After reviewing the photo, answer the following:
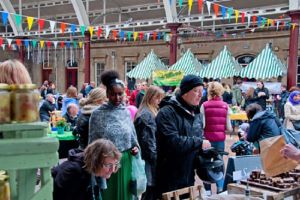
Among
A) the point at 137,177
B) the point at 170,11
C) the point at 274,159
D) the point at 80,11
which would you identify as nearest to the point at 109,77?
the point at 137,177

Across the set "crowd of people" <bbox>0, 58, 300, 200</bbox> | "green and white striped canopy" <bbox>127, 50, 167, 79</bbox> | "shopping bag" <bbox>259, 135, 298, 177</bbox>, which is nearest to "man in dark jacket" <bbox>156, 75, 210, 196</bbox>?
"crowd of people" <bbox>0, 58, 300, 200</bbox>

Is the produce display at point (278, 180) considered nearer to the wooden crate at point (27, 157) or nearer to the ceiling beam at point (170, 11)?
the wooden crate at point (27, 157)

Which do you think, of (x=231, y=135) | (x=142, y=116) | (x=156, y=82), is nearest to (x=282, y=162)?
(x=142, y=116)

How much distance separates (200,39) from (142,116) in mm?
14606

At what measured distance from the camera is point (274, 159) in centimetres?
291

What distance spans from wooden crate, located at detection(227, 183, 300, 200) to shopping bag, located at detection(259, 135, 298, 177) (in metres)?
0.17

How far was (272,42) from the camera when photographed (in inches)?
628

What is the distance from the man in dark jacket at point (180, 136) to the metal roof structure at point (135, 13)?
12.0 meters

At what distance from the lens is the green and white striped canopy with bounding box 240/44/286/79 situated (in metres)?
12.8

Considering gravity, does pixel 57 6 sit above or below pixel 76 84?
above

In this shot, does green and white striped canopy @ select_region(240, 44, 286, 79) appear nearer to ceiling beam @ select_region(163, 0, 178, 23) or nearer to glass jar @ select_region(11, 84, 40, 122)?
ceiling beam @ select_region(163, 0, 178, 23)

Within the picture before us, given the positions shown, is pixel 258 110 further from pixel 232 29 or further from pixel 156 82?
pixel 232 29

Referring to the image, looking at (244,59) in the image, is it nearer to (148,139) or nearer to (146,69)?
(146,69)

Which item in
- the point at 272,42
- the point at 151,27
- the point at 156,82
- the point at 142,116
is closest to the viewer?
the point at 142,116
